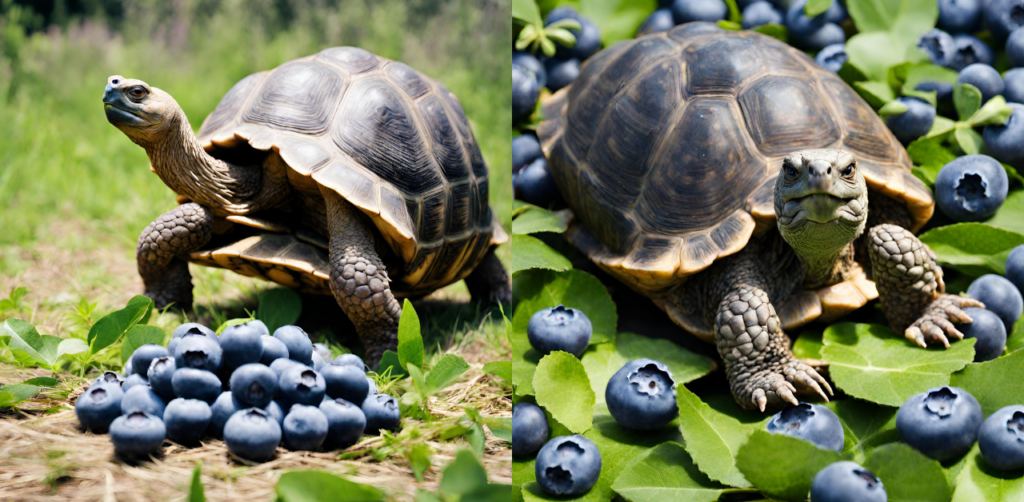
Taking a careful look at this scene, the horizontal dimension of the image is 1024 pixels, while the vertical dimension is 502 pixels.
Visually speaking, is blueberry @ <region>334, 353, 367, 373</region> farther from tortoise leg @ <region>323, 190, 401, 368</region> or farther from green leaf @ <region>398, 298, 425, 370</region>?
tortoise leg @ <region>323, 190, 401, 368</region>

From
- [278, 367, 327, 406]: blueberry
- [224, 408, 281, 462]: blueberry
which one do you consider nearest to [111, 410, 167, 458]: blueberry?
[224, 408, 281, 462]: blueberry

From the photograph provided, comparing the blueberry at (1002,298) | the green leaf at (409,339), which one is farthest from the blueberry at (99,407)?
the blueberry at (1002,298)

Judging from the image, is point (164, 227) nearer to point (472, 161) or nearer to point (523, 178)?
point (472, 161)

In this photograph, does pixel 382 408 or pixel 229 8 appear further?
pixel 229 8

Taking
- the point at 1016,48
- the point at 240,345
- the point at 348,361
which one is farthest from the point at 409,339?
the point at 1016,48

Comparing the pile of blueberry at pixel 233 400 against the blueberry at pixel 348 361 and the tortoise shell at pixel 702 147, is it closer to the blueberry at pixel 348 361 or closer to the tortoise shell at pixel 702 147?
the blueberry at pixel 348 361

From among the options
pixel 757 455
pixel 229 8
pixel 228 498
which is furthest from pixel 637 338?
pixel 229 8
